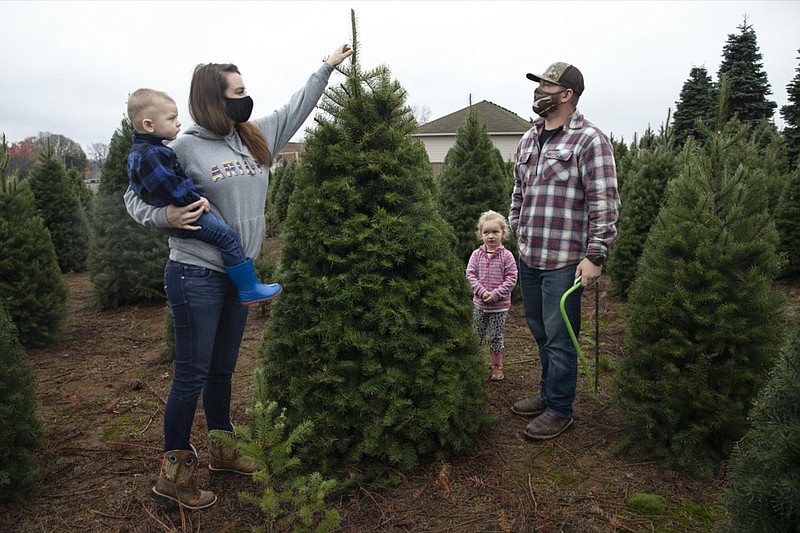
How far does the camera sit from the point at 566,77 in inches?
140

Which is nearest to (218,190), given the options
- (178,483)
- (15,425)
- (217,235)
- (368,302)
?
(217,235)

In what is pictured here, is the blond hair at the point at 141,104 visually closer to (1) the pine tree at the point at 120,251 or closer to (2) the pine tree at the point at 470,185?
(2) the pine tree at the point at 470,185

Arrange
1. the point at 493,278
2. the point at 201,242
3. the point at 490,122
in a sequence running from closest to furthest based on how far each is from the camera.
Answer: the point at 201,242, the point at 493,278, the point at 490,122

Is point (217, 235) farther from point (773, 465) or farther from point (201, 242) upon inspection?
point (773, 465)

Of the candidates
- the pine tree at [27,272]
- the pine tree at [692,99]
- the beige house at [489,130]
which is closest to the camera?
the pine tree at [27,272]

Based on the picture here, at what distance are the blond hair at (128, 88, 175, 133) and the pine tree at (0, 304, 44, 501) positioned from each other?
1.65 meters

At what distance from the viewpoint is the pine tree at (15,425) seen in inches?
118

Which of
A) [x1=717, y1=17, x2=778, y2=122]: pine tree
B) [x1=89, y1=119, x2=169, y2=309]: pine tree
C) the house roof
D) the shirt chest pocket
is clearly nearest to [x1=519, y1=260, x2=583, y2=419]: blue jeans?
the shirt chest pocket

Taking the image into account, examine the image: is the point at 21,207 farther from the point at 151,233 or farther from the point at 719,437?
the point at 719,437

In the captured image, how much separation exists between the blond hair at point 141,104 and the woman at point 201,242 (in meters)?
0.19

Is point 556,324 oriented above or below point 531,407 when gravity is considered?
above

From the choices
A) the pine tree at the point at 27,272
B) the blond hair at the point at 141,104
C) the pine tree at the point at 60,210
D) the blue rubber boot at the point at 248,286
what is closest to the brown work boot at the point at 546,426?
the blue rubber boot at the point at 248,286

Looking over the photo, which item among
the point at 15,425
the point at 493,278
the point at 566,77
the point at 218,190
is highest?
the point at 566,77

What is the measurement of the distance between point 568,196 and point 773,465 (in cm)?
218
